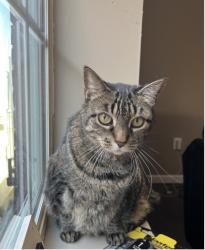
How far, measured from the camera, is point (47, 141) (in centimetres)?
139

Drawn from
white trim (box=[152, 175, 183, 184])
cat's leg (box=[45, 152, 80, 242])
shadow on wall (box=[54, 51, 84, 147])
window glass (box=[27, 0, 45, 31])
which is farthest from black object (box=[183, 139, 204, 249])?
white trim (box=[152, 175, 183, 184])

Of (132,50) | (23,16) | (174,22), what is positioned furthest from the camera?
(174,22)

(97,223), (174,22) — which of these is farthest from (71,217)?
(174,22)

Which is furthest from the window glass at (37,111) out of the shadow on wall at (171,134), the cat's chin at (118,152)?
the shadow on wall at (171,134)

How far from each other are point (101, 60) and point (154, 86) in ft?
1.80

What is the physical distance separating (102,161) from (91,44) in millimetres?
686

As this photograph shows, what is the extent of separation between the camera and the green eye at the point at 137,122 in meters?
0.95

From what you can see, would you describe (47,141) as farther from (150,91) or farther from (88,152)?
(150,91)

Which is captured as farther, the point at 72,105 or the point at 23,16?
the point at 72,105

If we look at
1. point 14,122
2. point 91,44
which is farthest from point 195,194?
point 14,122

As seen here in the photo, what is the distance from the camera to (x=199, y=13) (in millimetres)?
2740

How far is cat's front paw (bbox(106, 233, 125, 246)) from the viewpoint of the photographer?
3.22 feet

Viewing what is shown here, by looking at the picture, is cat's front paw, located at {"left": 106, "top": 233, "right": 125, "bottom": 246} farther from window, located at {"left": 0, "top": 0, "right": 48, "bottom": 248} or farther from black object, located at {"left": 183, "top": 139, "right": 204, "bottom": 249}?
black object, located at {"left": 183, "top": 139, "right": 204, "bottom": 249}

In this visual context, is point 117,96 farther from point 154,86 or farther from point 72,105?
point 72,105
